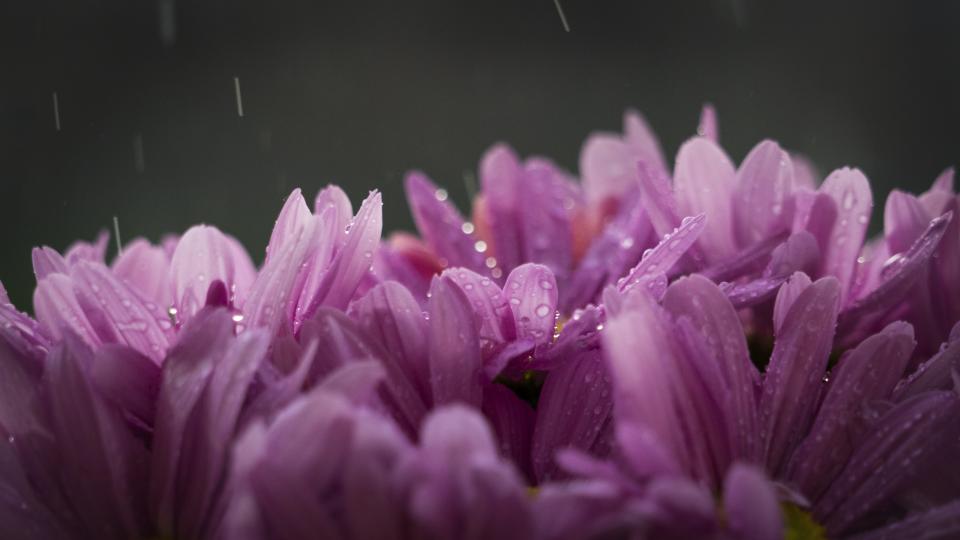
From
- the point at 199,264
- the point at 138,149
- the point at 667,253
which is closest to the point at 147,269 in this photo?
the point at 199,264

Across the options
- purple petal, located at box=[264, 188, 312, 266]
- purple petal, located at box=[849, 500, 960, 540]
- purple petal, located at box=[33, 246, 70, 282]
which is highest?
purple petal, located at box=[264, 188, 312, 266]

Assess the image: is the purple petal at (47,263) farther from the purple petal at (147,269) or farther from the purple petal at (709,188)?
the purple petal at (709,188)

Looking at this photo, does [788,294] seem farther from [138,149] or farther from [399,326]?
[138,149]

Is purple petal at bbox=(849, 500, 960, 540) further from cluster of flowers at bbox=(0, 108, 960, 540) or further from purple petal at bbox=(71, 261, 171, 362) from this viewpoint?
purple petal at bbox=(71, 261, 171, 362)

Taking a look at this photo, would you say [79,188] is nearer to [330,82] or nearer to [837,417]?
[330,82]

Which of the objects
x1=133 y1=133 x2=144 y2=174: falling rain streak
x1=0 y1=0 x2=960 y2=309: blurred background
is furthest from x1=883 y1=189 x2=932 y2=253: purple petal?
x1=133 y1=133 x2=144 y2=174: falling rain streak

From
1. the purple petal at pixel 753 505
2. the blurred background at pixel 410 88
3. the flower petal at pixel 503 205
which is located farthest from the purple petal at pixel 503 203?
the blurred background at pixel 410 88

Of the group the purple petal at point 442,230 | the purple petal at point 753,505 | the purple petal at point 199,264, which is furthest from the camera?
the purple petal at point 442,230
